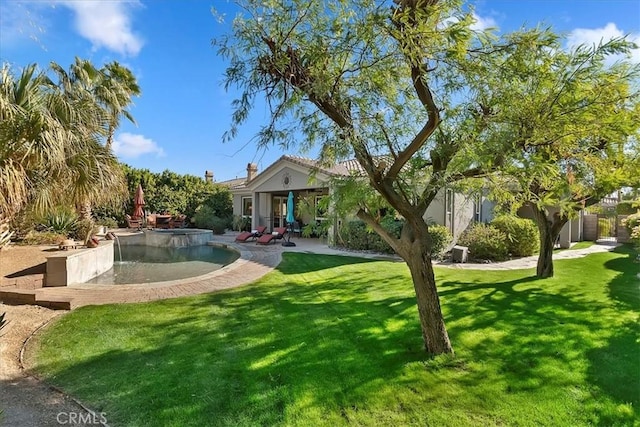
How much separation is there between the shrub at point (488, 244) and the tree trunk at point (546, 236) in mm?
4206

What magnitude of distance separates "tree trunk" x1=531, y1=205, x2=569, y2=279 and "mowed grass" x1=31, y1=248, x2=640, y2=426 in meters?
2.40

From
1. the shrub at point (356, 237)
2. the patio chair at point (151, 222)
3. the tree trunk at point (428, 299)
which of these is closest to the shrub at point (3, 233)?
the tree trunk at point (428, 299)

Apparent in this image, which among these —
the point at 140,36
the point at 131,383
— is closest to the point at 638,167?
the point at 131,383

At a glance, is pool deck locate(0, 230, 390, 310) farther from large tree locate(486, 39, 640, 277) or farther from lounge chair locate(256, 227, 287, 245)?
large tree locate(486, 39, 640, 277)

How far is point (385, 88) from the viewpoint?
222 inches

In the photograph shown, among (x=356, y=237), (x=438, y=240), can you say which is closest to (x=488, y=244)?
(x=438, y=240)

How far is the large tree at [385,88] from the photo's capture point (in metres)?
4.68

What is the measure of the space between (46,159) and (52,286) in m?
5.04

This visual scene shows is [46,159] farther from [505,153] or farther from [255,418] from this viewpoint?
[505,153]

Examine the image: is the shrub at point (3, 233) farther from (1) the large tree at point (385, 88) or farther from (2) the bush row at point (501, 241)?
(2) the bush row at point (501, 241)
